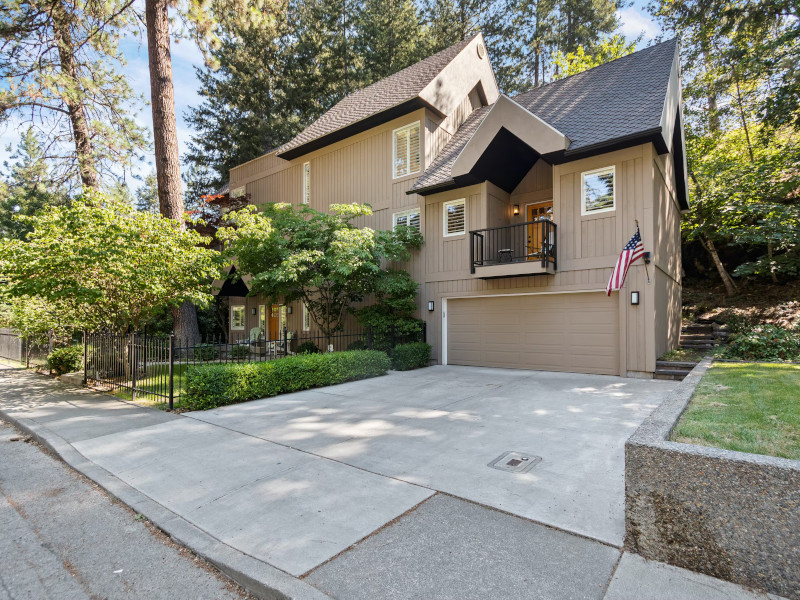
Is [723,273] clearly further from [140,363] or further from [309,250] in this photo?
[140,363]

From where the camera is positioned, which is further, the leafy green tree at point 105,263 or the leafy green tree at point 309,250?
the leafy green tree at point 309,250

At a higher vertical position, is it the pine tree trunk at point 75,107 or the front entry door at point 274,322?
the pine tree trunk at point 75,107

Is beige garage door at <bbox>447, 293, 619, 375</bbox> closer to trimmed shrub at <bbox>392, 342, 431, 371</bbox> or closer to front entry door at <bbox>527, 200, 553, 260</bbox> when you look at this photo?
trimmed shrub at <bbox>392, 342, 431, 371</bbox>

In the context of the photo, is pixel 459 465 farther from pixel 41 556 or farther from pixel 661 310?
pixel 661 310

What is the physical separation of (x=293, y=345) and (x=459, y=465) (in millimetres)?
12324

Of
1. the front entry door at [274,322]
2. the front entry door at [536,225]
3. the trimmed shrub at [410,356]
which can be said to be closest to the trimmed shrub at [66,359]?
the front entry door at [274,322]

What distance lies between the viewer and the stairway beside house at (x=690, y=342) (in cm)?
885

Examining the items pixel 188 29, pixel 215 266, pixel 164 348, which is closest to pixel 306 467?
pixel 164 348

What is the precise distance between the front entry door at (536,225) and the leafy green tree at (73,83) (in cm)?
1322

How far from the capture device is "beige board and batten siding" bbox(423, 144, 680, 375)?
Result: 358 inches

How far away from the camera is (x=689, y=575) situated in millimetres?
2332

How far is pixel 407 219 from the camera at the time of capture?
1334 cm

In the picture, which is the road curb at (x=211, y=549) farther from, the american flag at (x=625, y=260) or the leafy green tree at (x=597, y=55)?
the leafy green tree at (x=597, y=55)

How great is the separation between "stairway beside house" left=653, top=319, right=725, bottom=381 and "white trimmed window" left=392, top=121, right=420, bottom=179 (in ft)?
28.7
